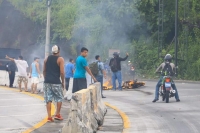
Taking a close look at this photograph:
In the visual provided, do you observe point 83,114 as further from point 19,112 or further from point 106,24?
point 106,24

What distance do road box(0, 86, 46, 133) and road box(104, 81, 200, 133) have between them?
248 centimetres

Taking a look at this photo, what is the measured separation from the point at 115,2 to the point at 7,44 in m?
22.8

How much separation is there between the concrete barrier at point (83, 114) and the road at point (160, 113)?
0.88 meters

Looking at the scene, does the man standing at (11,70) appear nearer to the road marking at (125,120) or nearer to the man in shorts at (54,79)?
the road marking at (125,120)

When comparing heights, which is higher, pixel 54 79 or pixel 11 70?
pixel 11 70

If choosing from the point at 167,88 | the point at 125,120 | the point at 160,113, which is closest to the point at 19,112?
the point at 125,120

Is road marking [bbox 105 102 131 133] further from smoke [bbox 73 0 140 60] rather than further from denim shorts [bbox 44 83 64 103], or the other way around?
smoke [bbox 73 0 140 60]

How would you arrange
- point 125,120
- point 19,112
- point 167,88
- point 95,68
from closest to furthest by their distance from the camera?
point 125,120 < point 19,112 < point 167,88 < point 95,68

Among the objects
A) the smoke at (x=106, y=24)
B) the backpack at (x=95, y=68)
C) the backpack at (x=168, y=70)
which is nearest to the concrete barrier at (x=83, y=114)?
the backpack at (x=168, y=70)

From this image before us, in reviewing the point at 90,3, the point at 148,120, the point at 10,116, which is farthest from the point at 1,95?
the point at 90,3

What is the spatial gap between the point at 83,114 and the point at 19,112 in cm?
595

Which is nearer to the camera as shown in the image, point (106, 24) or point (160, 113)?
point (160, 113)

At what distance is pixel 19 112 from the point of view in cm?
1628

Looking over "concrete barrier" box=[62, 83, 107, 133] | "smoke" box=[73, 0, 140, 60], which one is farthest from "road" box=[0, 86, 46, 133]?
"smoke" box=[73, 0, 140, 60]
